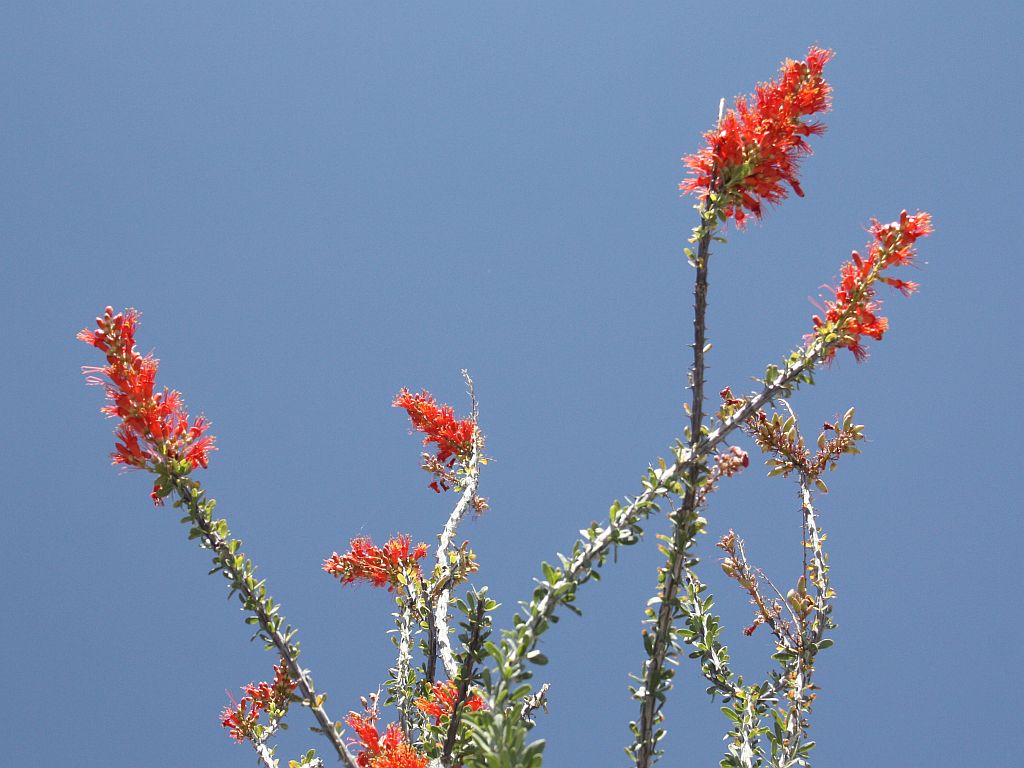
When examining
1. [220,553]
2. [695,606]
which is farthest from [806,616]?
[220,553]

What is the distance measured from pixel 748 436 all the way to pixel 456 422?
→ 211 cm

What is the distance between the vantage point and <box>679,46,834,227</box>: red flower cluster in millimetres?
2428

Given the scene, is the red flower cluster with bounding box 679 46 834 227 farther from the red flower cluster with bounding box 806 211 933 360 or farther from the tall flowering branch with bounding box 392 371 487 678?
the tall flowering branch with bounding box 392 371 487 678

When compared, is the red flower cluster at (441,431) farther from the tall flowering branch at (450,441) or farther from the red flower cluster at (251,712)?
the red flower cluster at (251,712)

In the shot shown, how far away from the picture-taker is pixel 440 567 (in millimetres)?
4215

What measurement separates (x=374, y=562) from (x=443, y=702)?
165 cm

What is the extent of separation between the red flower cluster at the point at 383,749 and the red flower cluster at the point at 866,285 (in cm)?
233

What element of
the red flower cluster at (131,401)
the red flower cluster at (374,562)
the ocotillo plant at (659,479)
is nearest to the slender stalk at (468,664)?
the ocotillo plant at (659,479)

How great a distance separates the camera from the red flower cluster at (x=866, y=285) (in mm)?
2506

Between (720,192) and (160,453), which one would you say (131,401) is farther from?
(720,192)

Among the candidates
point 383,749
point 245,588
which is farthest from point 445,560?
point 245,588

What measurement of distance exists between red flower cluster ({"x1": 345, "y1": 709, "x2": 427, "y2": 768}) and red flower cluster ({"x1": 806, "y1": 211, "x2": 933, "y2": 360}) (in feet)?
7.63

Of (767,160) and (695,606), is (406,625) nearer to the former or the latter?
(695,606)

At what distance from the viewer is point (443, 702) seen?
3.19 meters
